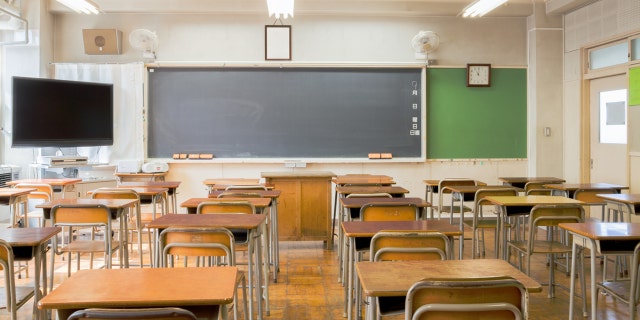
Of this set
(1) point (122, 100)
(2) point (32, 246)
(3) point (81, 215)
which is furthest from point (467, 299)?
(1) point (122, 100)

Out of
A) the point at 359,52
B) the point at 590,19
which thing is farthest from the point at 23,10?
the point at 590,19

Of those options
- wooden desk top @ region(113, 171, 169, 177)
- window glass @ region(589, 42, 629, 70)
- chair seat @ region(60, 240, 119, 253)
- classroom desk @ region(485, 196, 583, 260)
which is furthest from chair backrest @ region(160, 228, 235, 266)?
window glass @ region(589, 42, 629, 70)

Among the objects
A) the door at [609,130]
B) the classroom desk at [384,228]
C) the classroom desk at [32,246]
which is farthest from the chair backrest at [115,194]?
the door at [609,130]

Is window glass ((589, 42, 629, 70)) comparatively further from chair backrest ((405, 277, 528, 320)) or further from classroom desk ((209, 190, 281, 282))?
chair backrest ((405, 277, 528, 320))

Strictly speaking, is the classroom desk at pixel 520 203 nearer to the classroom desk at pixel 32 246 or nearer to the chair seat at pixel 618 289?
the chair seat at pixel 618 289

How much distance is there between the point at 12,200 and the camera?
181 inches

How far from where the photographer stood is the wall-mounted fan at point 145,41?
7.36 meters

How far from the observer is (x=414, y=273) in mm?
2090

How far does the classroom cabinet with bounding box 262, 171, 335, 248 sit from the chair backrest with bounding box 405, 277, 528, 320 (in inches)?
164

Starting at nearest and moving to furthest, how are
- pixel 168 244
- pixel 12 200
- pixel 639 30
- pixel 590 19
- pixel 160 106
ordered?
pixel 168 244 < pixel 12 200 < pixel 639 30 < pixel 590 19 < pixel 160 106

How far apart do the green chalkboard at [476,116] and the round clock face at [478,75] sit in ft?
0.25

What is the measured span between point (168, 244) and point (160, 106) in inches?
203

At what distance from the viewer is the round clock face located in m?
7.74

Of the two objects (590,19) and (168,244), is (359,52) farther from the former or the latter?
(168,244)
